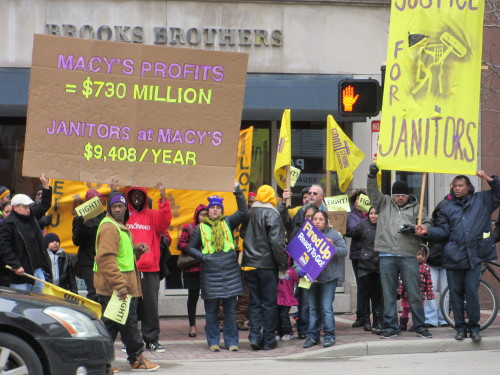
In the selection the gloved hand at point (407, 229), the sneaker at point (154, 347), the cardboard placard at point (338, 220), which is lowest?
the sneaker at point (154, 347)

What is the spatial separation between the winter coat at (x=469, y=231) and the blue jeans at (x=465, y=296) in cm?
15

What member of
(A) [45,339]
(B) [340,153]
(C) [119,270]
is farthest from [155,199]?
(A) [45,339]

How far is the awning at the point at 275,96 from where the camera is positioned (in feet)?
47.2

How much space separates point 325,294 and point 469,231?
6.07ft

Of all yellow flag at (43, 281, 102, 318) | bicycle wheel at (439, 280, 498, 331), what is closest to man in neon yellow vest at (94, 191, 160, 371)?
yellow flag at (43, 281, 102, 318)

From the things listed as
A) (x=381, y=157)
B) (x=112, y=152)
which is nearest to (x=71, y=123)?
(x=112, y=152)

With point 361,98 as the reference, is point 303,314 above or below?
below

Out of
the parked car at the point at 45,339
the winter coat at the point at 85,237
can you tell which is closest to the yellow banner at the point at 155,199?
the winter coat at the point at 85,237

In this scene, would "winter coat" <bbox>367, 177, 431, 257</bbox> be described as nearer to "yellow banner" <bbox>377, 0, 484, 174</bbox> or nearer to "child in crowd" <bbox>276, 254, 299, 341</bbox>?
"yellow banner" <bbox>377, 0, 484, 174</bbox>

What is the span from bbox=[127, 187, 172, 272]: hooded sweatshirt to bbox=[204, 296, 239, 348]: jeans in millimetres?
831

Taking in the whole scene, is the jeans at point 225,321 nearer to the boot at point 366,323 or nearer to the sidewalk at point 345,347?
the sidewalk at point 345,347

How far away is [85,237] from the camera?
11.8 m

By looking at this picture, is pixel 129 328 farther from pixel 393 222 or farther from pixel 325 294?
pixel 393 222

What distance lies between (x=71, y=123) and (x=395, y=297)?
450 cm
